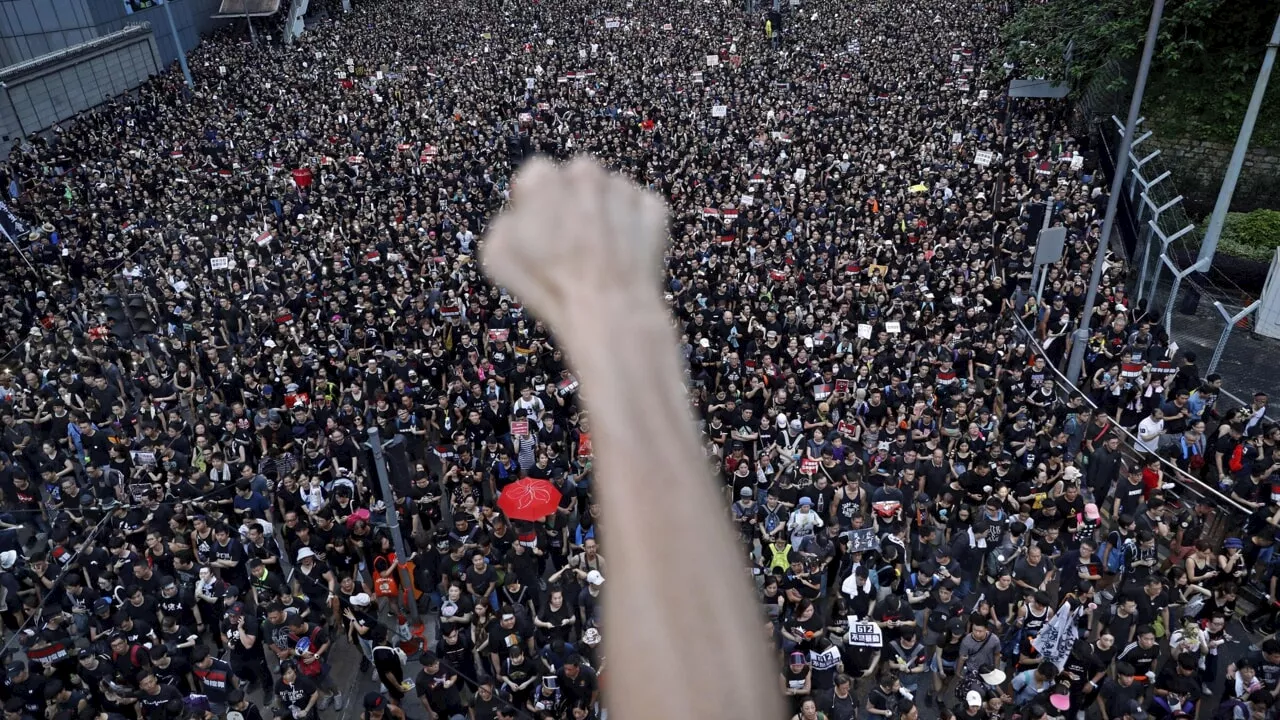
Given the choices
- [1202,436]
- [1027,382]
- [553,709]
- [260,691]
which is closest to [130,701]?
[260,691]

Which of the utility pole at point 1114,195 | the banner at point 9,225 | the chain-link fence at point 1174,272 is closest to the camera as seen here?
the utility pole at point 1114,195

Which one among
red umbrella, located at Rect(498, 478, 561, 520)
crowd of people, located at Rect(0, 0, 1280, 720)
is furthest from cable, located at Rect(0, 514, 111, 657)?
red umbrella, located at Rect(498, 478, 561, 520)

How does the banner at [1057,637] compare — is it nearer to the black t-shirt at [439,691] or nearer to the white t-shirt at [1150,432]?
the white t-shirt at [1150,432]

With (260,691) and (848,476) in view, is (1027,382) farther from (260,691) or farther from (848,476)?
(260,691)

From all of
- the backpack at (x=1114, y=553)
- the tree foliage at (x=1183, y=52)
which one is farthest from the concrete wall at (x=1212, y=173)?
the backpack at (x=1114, y=553)

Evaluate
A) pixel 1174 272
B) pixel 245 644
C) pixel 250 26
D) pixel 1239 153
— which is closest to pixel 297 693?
pixel 245 644

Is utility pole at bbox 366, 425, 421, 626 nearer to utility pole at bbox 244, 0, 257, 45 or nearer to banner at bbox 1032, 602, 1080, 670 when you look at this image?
banner at bbox 1032, 602, 1080, 670

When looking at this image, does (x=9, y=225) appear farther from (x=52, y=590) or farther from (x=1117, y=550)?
(x=1117, y=550)
